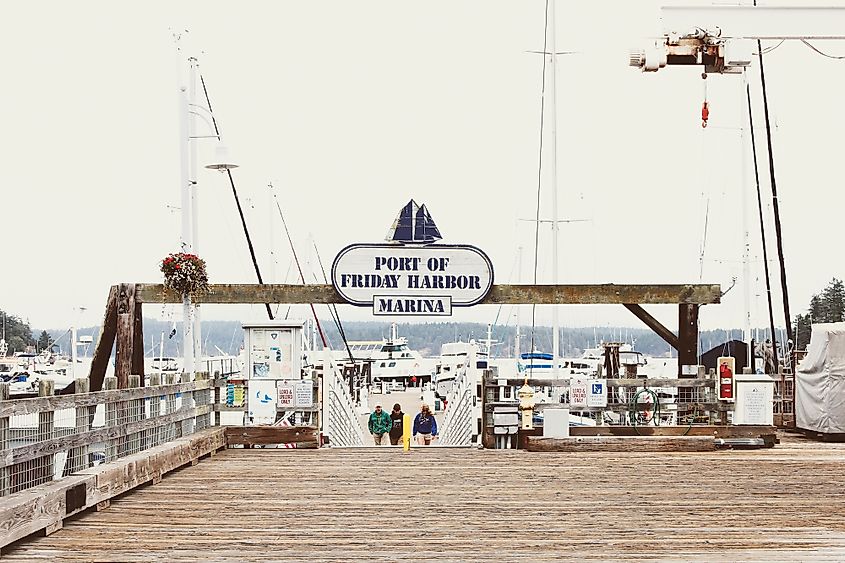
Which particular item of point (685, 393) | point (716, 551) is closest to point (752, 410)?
point (685, 393)

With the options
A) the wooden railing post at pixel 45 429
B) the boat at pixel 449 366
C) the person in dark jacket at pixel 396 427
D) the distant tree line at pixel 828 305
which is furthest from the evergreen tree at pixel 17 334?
the wooden railing post at pixel 45 429

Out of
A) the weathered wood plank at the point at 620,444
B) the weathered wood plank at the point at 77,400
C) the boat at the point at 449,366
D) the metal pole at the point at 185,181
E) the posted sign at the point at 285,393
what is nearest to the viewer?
the weathered wood plank at the point at 77,400

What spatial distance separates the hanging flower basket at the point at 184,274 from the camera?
16.5m

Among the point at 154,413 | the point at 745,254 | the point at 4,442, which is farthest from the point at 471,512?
the point at 745,254

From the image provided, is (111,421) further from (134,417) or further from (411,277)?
(411,277)

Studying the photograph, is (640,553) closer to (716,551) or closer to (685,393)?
(716,551)

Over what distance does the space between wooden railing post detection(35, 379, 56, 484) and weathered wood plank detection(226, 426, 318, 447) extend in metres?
7.53

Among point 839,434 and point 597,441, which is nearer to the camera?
point 597,441

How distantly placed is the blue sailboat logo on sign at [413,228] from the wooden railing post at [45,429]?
8038 mm

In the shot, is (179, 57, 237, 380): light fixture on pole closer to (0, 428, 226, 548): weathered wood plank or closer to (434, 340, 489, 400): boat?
(0, 428, 226, 548): weathered wood plank

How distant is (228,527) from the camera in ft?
31.5

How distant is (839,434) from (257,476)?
1015 centimetres

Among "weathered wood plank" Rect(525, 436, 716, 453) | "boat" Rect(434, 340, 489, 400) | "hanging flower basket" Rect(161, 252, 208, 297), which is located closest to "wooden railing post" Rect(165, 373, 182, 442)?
"hanging flower basket" Rect(161, 252, 208, 297)

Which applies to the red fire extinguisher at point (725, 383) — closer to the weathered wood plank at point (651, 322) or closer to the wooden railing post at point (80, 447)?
the weathered wood plank at point (651, 322)
